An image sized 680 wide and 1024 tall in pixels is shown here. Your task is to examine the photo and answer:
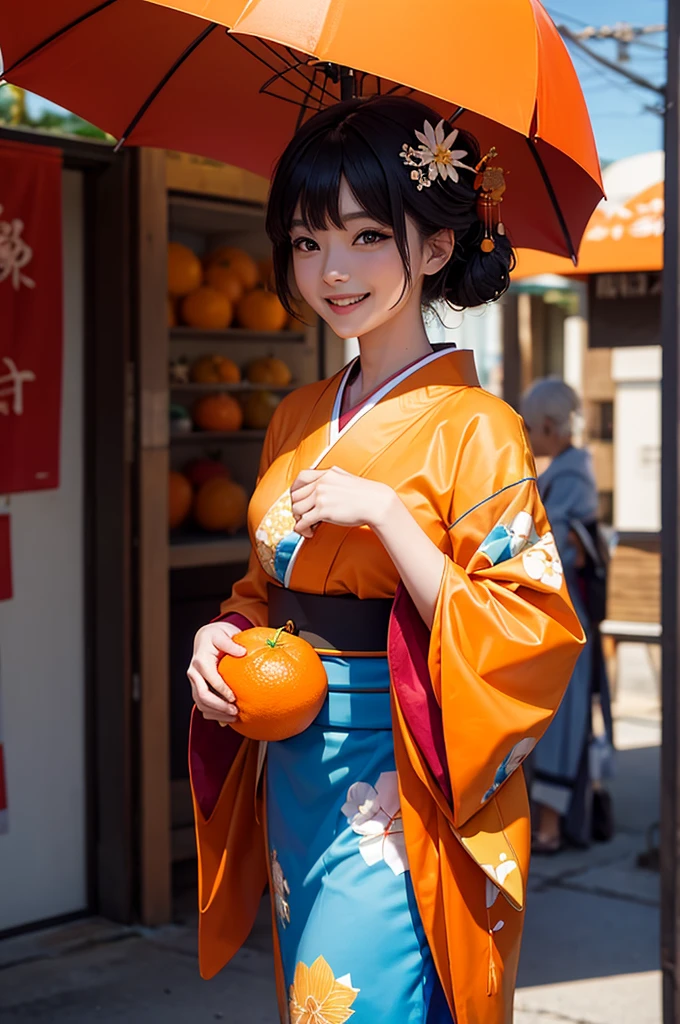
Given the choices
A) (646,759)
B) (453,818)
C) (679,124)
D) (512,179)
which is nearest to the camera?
(453,818)

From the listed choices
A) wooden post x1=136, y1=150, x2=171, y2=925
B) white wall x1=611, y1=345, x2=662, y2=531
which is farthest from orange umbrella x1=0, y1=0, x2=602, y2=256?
white wall x1=611, y1=345, x2=662, y2=531

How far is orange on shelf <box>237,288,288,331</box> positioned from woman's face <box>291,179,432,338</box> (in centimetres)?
233

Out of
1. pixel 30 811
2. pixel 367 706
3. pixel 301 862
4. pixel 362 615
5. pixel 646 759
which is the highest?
pixel 362 615

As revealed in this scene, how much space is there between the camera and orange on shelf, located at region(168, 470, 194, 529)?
4289mm

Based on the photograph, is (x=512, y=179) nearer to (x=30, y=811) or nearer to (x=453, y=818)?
(x=453, y=818)

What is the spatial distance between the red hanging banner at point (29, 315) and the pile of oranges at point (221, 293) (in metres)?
0.62

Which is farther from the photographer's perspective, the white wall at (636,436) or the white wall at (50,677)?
the white wall at (636,436)

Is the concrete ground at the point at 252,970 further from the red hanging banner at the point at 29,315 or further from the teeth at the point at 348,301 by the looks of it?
the teeth at the point at 348,301

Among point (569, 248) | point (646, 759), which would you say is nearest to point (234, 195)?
point (569, 248)

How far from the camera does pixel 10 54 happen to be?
2584mm

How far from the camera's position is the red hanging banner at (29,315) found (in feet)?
11.9

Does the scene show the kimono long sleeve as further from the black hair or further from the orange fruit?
the black hair

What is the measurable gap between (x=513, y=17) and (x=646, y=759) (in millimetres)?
5253

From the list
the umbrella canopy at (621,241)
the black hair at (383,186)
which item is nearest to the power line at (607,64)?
the umbrella canopy at (621,241)
